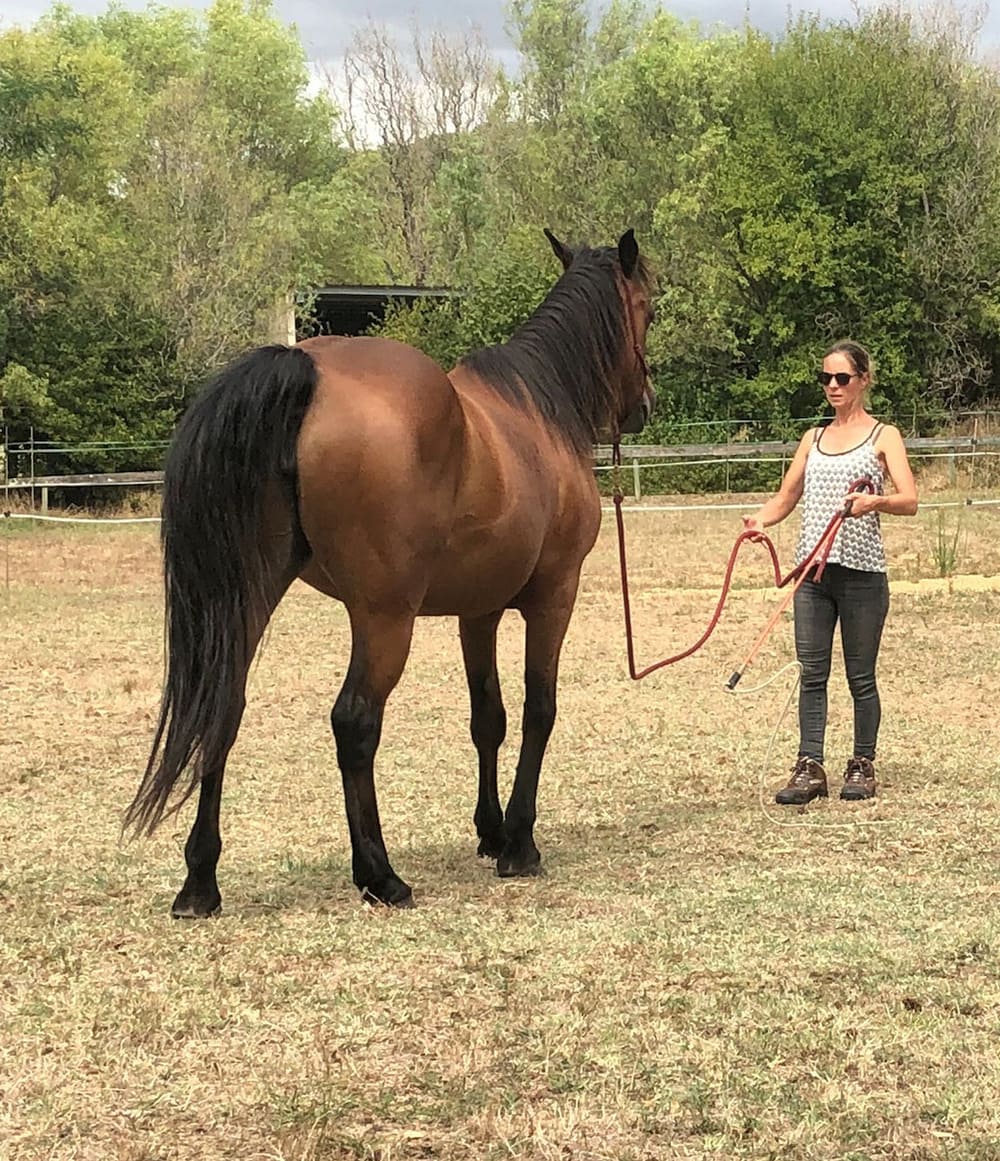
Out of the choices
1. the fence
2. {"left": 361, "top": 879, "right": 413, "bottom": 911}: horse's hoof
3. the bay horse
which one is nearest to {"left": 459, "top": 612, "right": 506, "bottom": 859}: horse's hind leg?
the bay horse

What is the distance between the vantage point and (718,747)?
6.84 m

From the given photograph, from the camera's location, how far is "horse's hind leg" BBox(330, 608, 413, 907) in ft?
13.2

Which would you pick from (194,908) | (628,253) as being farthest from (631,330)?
(194,908)

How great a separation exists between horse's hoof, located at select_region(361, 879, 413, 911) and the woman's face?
280 cm

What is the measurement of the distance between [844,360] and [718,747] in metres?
2.20

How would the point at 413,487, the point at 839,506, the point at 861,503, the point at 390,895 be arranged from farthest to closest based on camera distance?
the point at 839,506 → the point at 861,503 → the point at 390,895 → the point at 413,487

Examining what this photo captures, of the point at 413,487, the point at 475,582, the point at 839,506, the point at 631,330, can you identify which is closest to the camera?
the point at 413,487

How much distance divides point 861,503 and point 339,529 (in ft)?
Answer: 8.21

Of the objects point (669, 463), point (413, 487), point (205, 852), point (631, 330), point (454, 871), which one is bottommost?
point (454, 871)

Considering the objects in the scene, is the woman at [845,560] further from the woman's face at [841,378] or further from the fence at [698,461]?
the fence at [698,461]

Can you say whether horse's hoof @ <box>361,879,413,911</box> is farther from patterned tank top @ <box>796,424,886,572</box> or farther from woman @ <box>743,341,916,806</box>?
patterned tank top @ <box>796,424,886,572</box>

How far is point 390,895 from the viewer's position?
13.6ft

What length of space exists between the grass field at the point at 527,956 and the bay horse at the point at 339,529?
1.54 ft

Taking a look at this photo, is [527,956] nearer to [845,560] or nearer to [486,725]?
[486,725]
